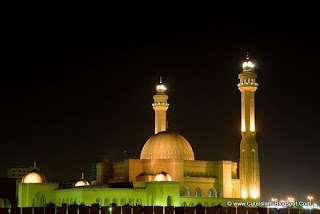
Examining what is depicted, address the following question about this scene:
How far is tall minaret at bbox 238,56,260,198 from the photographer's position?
68.2 metres

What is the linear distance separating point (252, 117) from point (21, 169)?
84178 mm

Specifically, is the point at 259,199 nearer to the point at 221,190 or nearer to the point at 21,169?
the point at 221,190

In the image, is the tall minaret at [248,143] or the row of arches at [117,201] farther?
the tall minaret at [248,143]

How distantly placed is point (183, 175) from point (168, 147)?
3.39 m

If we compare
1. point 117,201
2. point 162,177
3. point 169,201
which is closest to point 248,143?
point 162,177

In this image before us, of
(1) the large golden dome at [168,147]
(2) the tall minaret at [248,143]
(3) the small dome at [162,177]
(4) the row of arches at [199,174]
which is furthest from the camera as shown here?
(1) the large golden dome at [168,147]

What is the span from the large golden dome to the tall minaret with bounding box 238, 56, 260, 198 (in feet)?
18.5

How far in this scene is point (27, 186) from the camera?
67062 millimetres

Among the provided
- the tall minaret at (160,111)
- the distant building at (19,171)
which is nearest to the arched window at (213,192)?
the tall minaret at (160,111)

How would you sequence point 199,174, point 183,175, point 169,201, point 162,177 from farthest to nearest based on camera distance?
1. point 199,174
2. point 183,175
3. point 162,177
4. point 169,201

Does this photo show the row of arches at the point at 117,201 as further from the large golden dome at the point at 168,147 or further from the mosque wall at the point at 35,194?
the large golden dome at the point at 168,147

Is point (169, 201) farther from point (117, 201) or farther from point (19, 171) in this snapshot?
point (19, 171)

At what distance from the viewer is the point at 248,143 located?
68.5 metres

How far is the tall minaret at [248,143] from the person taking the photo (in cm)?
6825
